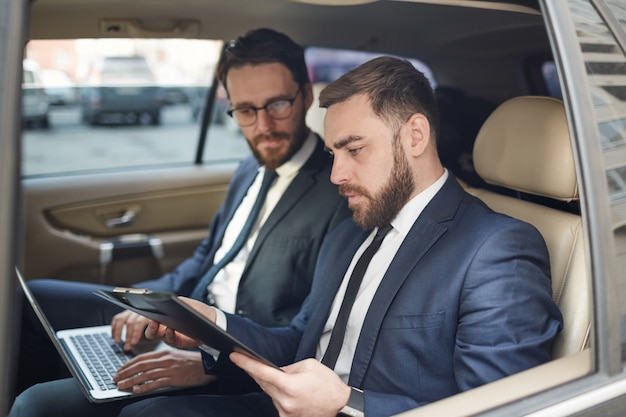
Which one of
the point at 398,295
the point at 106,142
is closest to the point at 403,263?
the point at 398,295

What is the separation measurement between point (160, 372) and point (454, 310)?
94 centimetres

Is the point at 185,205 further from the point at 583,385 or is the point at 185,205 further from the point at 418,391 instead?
the point at 583,385

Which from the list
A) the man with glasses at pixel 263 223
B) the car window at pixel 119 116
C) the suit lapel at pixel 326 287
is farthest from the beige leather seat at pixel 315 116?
the car window at pixel 119 116

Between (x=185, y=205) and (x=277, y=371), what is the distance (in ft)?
7.83

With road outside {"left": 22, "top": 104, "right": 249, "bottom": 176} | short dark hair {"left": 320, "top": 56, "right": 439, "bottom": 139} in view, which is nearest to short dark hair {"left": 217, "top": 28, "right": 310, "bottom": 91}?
short dark hair {"left": 320, "top": 56, "right": 439, "bottom": 139}

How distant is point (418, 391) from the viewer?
177 cm

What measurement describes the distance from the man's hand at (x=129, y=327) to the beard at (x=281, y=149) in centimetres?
75

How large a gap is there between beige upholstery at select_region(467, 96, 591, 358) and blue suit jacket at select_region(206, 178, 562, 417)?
140mm

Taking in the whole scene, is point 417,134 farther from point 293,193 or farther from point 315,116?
point 315,116

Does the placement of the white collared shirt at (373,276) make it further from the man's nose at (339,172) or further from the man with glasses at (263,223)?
the man with glasses at (263,223)

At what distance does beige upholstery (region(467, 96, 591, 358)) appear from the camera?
1863 mm

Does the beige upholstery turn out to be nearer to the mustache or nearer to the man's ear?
the man's ear

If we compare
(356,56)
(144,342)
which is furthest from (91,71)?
(144,342)

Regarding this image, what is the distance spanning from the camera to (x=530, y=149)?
6.54ft
